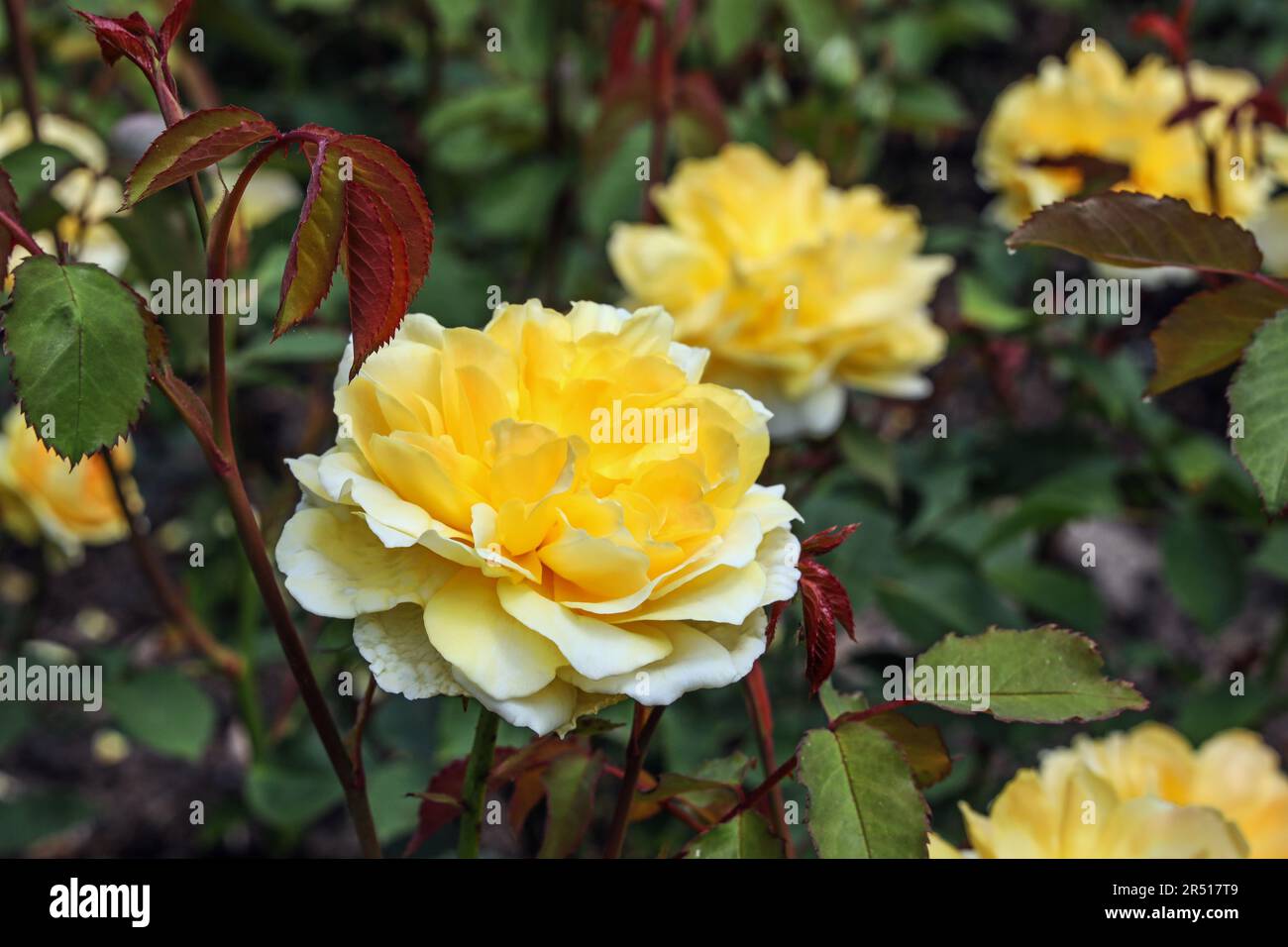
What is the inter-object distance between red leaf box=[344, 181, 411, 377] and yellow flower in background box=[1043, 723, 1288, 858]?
458 millimetres

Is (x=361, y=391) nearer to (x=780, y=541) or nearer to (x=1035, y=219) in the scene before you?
(x=780, y=541)

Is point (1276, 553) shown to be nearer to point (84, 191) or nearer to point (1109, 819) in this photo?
point (1109, 819)

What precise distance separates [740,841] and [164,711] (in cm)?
79

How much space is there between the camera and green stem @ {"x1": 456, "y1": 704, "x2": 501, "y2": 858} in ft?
1.63

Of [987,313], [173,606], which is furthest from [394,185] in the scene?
[987,313]

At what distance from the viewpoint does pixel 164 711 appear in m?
1.15

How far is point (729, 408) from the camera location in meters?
0.50

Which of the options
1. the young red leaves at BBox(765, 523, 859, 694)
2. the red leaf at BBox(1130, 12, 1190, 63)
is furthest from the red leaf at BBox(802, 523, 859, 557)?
the red leaf at BBox(1130, 12, 1190, 63)

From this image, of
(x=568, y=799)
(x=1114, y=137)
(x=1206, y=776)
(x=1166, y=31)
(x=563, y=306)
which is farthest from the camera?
(x=563, y=306)

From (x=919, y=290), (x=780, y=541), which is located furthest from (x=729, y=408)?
(x=919, y=290)

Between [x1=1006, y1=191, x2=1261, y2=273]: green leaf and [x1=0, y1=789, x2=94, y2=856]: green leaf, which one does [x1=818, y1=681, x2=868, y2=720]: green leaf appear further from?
[x1=0, y1=789, x2=94, y2=856]: green leaf

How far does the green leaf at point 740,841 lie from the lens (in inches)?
20.0

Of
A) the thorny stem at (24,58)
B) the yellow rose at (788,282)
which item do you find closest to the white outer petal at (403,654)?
the yellow rose at (788,282)

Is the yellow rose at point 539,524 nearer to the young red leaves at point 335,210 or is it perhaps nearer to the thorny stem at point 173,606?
the young red leaves at point 335,210
